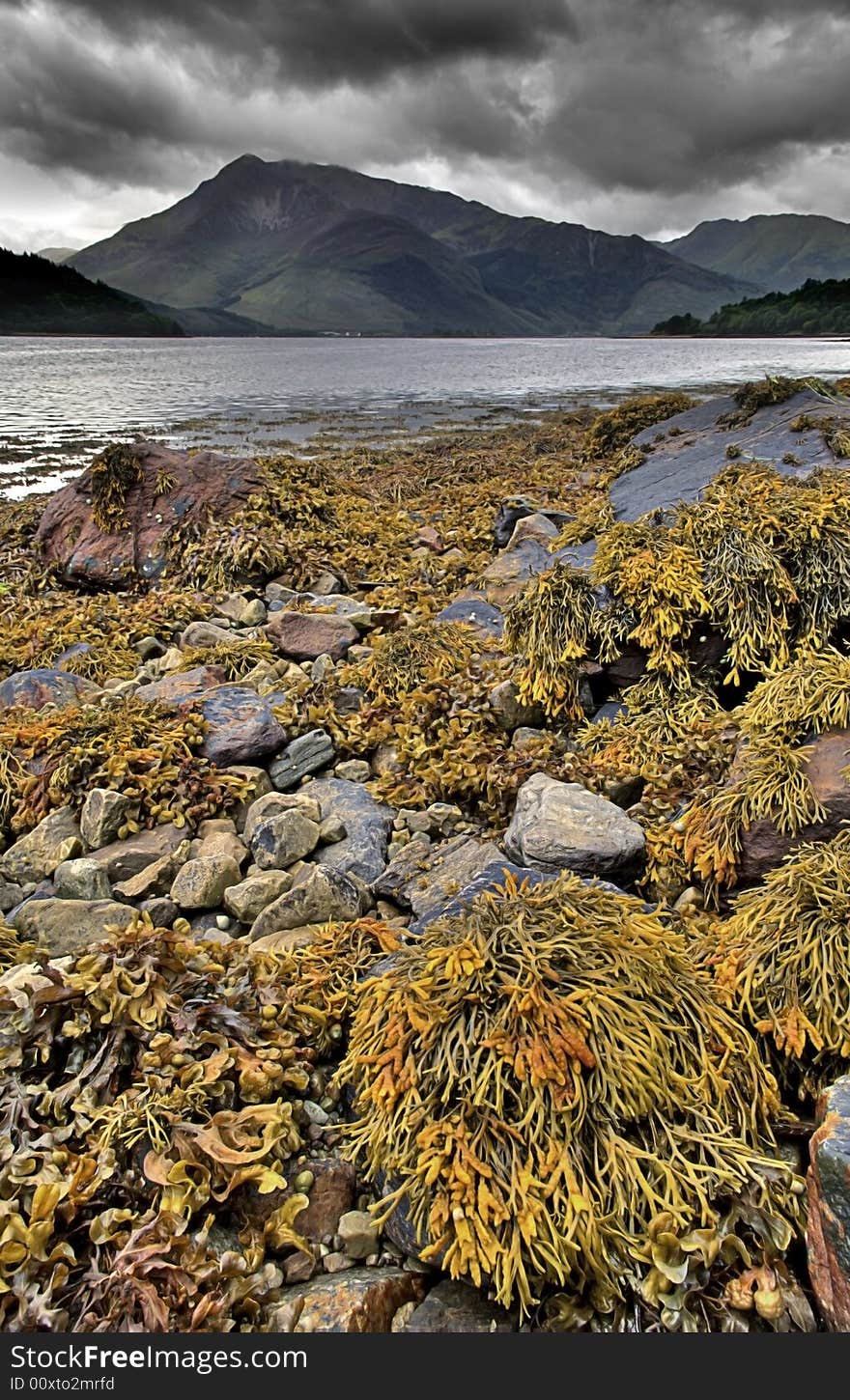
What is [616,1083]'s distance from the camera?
237cm

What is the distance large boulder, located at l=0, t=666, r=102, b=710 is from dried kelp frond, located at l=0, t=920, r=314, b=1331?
298 centimetres

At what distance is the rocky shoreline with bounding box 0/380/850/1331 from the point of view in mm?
2156

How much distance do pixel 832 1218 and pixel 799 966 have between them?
0.95 metres

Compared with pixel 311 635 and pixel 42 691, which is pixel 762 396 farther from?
pixel 42 691

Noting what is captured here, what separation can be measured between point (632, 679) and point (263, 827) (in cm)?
268

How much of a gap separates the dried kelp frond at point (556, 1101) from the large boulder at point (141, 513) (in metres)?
7.14

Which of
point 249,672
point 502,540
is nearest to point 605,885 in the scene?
point 249,672

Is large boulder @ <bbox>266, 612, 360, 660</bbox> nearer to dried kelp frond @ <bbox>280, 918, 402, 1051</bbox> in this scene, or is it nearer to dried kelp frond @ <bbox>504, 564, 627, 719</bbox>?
dried kelp frond @ <bbox>504, 564, 627, 719</bbox>

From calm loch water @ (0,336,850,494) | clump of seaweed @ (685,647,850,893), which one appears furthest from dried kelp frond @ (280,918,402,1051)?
calm loch water @ (0,336,850,494)

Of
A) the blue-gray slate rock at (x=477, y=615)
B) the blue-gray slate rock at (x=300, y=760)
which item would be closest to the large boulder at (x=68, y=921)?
the blue-gray slate rock at (x=300, y=760)

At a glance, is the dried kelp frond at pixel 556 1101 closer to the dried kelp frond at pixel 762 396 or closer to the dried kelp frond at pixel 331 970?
the dried kelp frond at pixel 331 970

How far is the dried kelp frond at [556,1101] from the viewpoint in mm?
2148

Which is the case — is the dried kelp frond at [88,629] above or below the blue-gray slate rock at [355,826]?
above

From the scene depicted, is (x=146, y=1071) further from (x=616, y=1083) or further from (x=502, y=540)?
(x=502, y=540)
